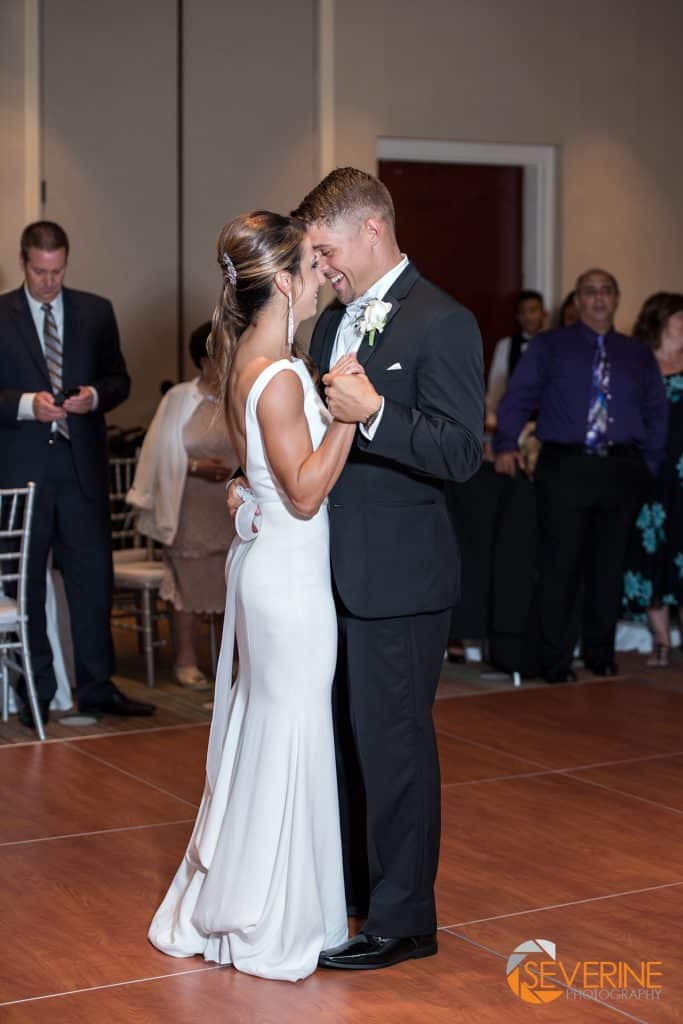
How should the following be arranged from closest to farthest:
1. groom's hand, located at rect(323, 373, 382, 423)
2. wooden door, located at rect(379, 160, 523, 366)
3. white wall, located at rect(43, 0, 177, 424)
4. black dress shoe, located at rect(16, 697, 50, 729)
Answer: groom's hand, located at rect(323, 373, 382, 423) < black dress shoe, located at rect(16, 697, 50, 729) < white wall, located at rect(43, 0, 177, 424) < wooden door, located at rect(379, 160, 523, 366)

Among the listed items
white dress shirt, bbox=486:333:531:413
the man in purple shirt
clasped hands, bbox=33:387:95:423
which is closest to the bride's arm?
clasped hands, bbox=33:387:95:423

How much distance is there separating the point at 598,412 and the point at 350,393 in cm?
378

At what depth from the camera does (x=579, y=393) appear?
654cm

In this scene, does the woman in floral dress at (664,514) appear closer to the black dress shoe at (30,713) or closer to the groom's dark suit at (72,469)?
the groom's dark suit at (72,469)

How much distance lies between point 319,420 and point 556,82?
259 inches

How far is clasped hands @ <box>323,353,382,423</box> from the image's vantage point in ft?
9.75

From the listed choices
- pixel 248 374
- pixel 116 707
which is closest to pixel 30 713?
pixel 116 707

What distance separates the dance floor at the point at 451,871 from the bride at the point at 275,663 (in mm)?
158

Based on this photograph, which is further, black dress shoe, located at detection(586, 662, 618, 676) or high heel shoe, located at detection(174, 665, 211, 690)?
black dress shoe, located at detection(586, 662, 618, 676)

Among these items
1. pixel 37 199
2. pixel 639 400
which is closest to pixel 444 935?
pixel 639 400

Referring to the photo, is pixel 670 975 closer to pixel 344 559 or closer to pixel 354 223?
pixel 344 559

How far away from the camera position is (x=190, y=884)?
3.38 meters

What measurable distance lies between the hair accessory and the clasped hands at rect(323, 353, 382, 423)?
1.08 ft

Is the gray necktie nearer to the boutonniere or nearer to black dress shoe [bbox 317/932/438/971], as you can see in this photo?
the boutonniere
